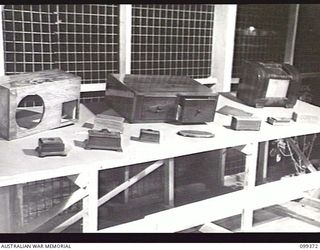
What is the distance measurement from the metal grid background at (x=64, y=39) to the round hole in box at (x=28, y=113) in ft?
0.58

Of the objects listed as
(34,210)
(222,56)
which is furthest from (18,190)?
(222,56)

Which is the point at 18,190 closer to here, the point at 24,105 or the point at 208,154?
the point at 24,105

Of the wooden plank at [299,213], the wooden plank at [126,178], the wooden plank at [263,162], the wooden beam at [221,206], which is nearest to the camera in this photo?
the wooden beam at [221,206]

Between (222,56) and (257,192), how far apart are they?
560 mm

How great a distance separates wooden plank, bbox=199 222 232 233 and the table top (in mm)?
265

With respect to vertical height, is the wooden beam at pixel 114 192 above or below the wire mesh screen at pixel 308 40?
below

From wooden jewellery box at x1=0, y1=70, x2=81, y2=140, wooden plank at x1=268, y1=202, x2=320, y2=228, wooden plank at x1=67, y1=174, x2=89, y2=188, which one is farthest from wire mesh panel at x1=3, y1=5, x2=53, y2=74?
wooden plank at x1=268, y1=202, x2=320, y2=228

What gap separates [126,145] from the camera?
110 cm

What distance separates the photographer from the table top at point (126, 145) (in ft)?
3.06

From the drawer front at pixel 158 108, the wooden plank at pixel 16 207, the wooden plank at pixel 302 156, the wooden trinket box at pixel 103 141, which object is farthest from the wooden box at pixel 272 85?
the wooden plank at pixel 16 207

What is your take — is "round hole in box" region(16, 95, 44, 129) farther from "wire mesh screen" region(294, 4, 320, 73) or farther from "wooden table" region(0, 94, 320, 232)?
"wire mesh screen" region(294, 4, 320, 73)

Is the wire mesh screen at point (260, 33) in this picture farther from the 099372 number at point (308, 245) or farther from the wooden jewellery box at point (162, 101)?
the 099372 number at point (308, 245)

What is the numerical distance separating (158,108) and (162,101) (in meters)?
0.02

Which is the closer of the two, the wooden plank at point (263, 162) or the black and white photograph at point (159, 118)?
the black and white photograph at point (159, 118)
